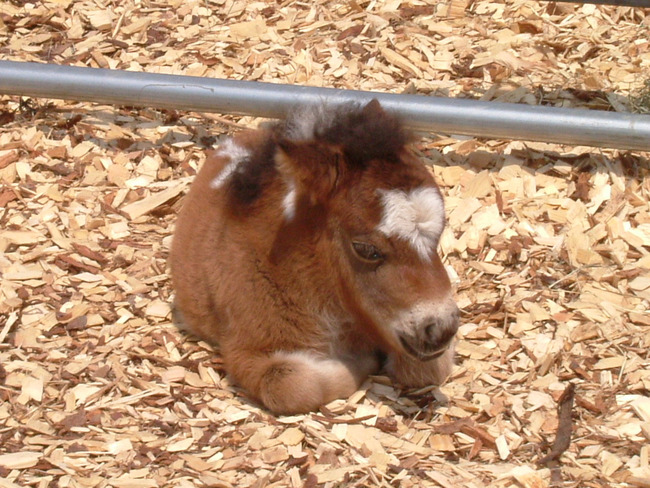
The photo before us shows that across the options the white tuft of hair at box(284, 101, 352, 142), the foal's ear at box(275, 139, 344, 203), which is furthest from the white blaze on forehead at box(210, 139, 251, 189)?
the foal's ear at box(275, 139, 344, 203)

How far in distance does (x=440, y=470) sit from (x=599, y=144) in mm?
3133

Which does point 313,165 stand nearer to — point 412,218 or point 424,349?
point 412,218

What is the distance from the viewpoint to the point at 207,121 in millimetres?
7629

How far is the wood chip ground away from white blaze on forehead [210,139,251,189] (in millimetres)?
861

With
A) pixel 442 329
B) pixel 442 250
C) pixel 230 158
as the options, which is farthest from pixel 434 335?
pixel 230 158

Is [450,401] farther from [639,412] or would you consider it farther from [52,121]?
[52,121]

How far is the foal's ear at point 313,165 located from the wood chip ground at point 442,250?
1156mm

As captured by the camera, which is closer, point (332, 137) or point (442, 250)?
point (332, 137)

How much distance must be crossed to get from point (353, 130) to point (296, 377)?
1.31m

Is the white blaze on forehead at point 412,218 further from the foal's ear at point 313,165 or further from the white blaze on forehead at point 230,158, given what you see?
the white blaze on forehead at point 230,158

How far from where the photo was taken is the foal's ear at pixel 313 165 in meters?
4.72

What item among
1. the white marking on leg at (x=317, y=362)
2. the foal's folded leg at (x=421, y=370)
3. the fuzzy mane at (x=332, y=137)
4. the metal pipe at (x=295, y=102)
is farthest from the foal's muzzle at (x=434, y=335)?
the metal pipe at (x=295, y=102)

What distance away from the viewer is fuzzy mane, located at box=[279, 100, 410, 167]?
185 inches

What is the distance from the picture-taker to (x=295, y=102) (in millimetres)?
6375
